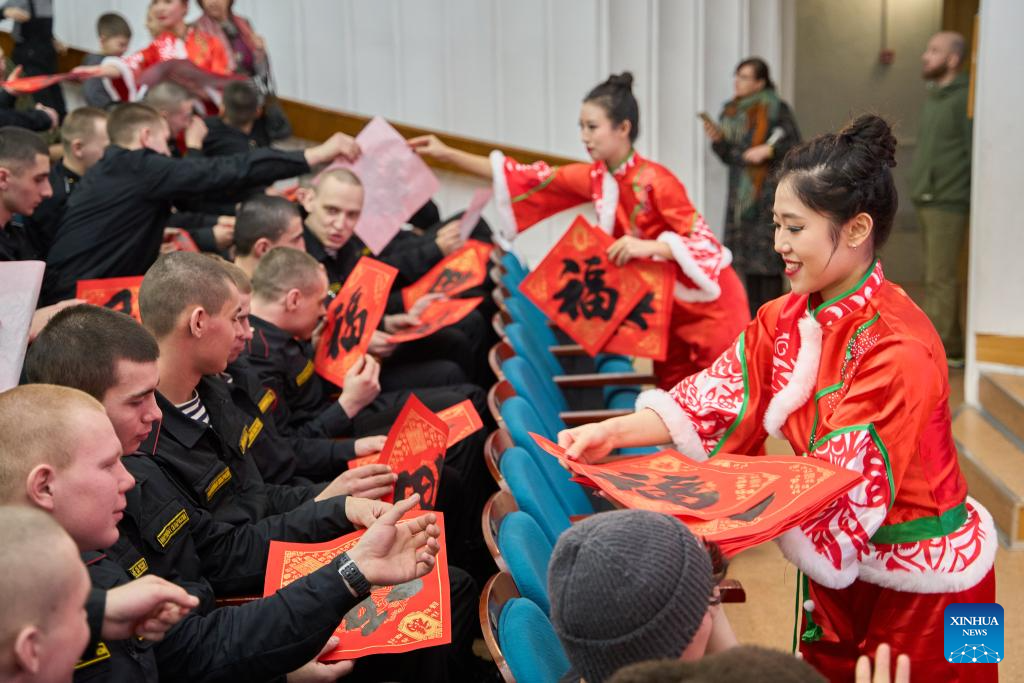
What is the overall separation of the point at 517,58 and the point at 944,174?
118 inches

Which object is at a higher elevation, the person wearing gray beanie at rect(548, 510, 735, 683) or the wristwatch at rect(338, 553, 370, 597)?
the person wearing gray beanie at rect(548, 510, 735, 683)

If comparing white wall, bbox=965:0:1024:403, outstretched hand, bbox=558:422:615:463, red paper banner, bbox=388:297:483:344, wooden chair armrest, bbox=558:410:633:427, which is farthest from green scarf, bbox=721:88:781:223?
outstretched hand, bbox=558:422:615:463

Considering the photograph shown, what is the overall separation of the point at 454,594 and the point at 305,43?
5.87 m

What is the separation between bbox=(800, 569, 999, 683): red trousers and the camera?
71.9 inches

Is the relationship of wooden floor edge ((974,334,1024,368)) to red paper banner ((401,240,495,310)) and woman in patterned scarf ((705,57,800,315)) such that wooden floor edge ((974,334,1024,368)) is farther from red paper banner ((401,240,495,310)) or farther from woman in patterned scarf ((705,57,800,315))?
red paper banner ((401,240,495,310))

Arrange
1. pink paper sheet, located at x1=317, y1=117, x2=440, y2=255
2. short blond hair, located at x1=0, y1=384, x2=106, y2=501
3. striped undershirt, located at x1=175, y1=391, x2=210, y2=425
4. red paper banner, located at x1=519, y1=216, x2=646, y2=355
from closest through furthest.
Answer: short blond hair, located at x1=0, y1=384, x2=106, y2=501 < striped undershirt, located at x1=175, y1=391, x2=210, y2=425 < red paper banner, located at x1=519, y1=216, x2=646, y2=355 < pink paper sheet, located at x1=317, y1=117, x2=440, y2=255

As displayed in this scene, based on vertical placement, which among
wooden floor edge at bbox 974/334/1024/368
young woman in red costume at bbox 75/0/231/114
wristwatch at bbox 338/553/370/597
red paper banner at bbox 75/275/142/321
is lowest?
wooden floor edge at bbox 974/334/1024/368

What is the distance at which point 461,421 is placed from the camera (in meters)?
2.51

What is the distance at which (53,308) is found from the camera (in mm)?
2799

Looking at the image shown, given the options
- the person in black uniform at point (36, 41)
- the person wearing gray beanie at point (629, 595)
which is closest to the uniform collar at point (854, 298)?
the person wearing gray beanie at point (629, 595)

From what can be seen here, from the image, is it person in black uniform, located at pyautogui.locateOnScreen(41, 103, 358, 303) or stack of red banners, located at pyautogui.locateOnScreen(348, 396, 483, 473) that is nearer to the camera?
stack of red banners, located at pyautogui.locateOnScreen(348, 396, 483, 473)

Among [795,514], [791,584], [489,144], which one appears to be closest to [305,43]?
[489,144]

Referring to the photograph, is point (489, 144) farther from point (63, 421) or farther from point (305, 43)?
point (63, 421)

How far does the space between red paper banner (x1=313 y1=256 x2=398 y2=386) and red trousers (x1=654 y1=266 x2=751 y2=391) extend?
3.74 ft
